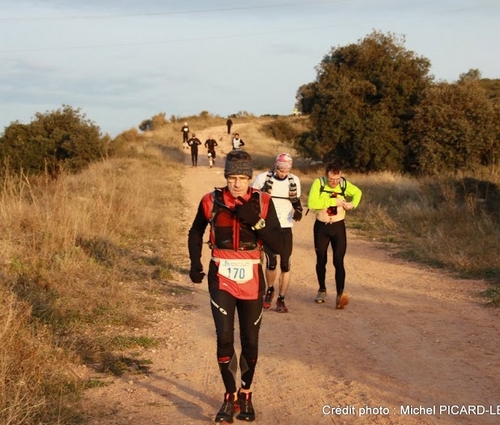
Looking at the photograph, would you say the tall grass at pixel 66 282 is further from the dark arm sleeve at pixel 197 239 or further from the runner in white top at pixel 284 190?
the runner in white top at pixel 284 190

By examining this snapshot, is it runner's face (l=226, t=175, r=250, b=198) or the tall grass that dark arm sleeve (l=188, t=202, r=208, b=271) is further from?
the tall grass

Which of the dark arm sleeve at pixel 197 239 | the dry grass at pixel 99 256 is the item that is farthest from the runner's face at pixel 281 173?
the dark arm sleeve at pixel 197 239

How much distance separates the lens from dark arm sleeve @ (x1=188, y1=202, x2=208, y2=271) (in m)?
5.60

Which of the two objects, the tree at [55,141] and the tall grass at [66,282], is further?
the tree at [55,141]

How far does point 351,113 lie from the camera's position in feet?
103

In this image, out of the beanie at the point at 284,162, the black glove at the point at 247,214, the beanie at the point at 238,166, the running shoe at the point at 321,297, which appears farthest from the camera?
the running shoe at the point at 321,297

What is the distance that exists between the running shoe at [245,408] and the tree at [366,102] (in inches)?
995

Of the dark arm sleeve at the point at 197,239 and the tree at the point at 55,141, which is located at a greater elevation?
the tree at the point at 55,141

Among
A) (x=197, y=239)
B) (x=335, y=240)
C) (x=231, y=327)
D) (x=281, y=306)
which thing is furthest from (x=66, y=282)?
(x=231, y=327)

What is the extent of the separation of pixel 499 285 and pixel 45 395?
24.5 feet

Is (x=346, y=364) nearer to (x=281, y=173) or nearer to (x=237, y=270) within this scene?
(x=237, y=270)

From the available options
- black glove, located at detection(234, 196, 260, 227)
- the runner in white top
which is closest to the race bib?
black glove, located at detection(234, 196, 260, 227)

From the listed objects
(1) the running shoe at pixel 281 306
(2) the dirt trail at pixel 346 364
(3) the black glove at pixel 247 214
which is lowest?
(2) the dirt trail at pixel 346 364

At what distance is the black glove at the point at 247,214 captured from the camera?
5.26m
